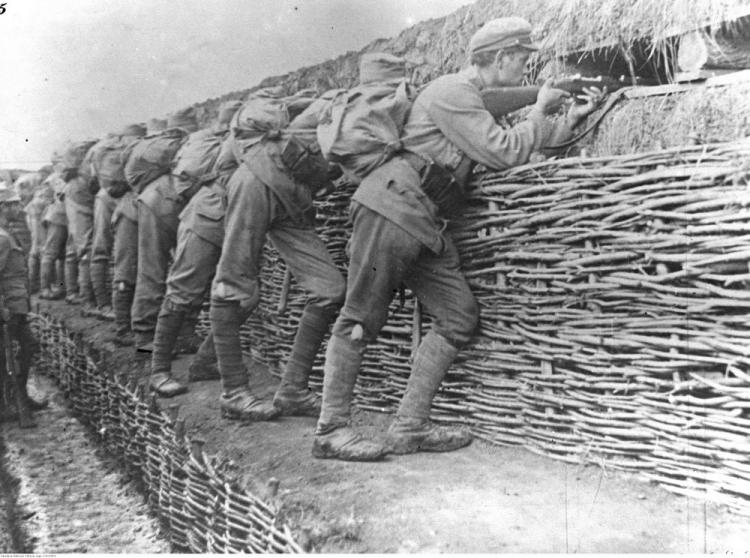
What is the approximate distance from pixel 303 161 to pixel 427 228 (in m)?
1.15

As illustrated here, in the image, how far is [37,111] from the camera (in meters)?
6.09

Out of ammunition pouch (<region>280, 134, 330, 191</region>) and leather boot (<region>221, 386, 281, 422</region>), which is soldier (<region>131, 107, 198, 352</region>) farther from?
ammunition pouch (<region>280, 134, 330, 191</region>)

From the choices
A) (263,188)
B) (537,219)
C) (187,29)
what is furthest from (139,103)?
(537,219)

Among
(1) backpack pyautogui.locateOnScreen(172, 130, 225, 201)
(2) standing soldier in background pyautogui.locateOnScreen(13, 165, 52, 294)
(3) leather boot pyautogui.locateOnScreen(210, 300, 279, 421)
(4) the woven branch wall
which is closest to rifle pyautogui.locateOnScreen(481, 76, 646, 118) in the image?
(4) the woven branch wall

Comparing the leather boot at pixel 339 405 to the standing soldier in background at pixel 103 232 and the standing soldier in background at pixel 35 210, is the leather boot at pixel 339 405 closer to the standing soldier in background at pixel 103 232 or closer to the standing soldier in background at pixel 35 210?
the standing soldier in background at pixel 103 232

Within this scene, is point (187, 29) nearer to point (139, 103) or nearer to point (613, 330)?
point (139, 103)

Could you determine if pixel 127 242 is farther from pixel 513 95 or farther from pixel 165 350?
pixel 513 95

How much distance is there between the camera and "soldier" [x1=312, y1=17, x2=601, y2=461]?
3.32 m

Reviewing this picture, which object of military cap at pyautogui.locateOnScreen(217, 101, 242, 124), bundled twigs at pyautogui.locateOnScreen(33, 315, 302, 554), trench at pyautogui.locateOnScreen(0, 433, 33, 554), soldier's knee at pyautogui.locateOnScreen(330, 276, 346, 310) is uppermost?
military cap at pyautogui.locateOnScreen(217, 101, 242, 124)

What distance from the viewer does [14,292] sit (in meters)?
6.35

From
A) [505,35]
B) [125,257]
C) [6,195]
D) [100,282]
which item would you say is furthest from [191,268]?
[100,282]

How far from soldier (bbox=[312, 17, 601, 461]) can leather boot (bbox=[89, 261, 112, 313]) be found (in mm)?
5270

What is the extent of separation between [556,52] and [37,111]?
4150 mm

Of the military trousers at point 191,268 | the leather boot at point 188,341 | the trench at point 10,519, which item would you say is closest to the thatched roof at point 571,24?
the military trousers at point 191,268
